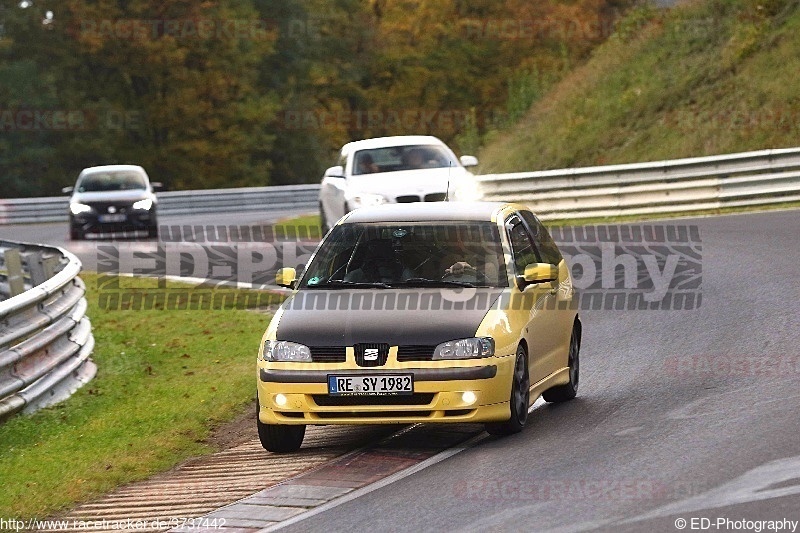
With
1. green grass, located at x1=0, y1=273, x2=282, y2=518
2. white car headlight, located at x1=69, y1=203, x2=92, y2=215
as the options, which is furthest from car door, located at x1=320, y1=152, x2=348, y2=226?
white car headlight, located at x1=69, y1=203, x2=92, y2=215

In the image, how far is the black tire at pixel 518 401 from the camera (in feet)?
31.9

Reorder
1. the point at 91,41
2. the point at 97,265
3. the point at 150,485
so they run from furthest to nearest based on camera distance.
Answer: the point at 91,41
the point at 97,265
the point at 150,485

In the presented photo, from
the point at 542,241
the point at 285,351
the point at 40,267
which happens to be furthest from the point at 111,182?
the point at 285,351

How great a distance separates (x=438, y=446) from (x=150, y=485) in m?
1.82

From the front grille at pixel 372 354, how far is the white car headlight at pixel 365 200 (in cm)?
1340

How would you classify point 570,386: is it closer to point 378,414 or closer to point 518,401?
point 518,401

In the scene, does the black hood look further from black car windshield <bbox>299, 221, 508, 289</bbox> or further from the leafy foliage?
the leafy foliage

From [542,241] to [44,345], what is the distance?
407cm

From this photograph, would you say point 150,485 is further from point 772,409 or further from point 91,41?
point 91,41

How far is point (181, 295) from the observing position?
20312 millimetres

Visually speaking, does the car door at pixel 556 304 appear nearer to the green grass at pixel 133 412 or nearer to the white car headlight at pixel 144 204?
the green grass at pixel 133 412

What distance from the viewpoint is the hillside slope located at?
108ft

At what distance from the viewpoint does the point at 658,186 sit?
92.8ft

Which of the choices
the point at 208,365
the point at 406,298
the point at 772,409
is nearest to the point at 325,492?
the point at 406,298
